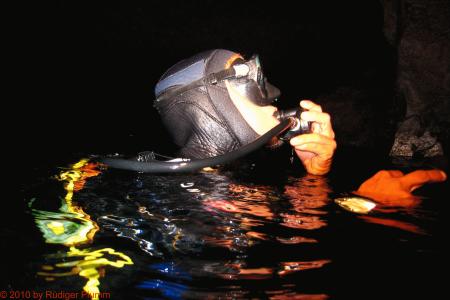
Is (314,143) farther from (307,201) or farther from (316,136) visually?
(307,201)

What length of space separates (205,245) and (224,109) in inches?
40.8

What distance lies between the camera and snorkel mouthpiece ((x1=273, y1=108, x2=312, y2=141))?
2.35m

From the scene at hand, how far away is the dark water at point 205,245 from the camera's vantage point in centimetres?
121

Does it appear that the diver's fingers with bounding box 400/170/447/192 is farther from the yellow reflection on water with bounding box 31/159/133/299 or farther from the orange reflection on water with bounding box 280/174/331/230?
the yellow reflection on water with bounding box 31/159/133/299

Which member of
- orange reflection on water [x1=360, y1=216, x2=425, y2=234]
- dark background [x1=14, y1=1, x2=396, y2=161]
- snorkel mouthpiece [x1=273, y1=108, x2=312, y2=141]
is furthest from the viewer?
dark background [x1=14, y1=1, x2=396, y2=161]

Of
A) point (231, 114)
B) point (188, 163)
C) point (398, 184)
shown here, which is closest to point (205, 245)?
point (188, 163)

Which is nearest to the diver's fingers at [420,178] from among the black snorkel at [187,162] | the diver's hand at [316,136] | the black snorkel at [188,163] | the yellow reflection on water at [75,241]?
the diver's hand at [316,136]

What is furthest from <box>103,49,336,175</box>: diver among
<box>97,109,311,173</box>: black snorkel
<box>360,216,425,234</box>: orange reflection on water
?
<box>360,216,425,234</box>: orange reflection on water

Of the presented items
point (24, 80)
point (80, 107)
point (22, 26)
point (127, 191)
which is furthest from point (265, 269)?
point (22, 26)

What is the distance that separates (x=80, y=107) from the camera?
1267 centimetres

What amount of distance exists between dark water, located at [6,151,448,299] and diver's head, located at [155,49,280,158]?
0.40 metres

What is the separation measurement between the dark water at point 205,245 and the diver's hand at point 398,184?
0.42 feet

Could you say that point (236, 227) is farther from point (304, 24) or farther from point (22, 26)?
point (22, 26)

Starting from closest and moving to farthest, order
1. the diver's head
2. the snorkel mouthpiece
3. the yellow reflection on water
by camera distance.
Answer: the yellow reflection on water → the diver's head → the snorkel mouthpiece
